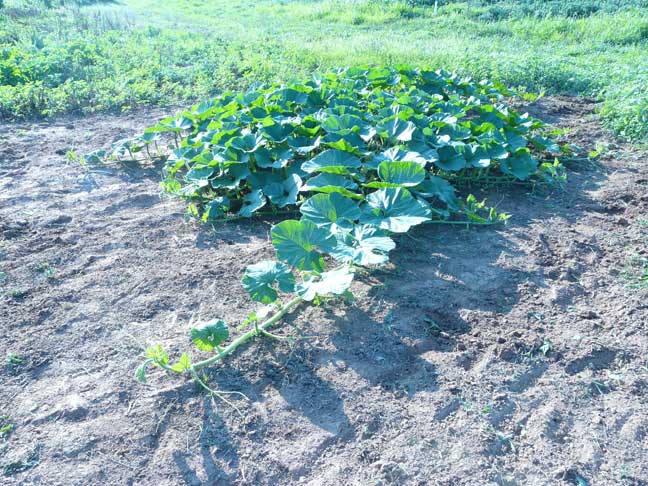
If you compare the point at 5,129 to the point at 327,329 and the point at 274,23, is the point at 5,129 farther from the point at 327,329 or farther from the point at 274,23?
the point at 274,23

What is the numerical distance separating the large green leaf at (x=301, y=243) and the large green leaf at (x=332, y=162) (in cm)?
76

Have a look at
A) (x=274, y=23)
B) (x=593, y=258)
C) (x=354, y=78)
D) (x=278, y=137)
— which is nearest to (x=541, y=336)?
(x=593, y=258)

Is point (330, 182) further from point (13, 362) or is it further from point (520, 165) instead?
A: point (13, 362)

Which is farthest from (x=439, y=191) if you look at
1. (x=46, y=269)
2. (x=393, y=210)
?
(x=46, y=269)

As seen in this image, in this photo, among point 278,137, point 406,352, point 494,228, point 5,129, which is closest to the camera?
point 406,352

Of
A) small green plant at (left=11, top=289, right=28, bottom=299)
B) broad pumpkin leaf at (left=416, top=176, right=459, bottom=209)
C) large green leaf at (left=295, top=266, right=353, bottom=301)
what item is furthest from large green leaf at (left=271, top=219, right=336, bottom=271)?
small green plant at (left=11, top=289, right=28, bottom=299)

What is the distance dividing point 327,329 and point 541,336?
1.02 meters

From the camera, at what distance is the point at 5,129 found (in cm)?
514

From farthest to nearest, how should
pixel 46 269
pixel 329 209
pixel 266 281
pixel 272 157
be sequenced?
pixel 272 157, pixel 46 269, pixel 329 209, pixel 266 281

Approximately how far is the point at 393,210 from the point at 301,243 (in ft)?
2.01

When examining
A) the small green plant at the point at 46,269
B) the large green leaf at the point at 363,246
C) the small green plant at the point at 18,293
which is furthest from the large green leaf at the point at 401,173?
the small green plant at the point at 18,293

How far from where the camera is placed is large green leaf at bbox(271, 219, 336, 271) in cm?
263

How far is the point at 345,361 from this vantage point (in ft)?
7.77

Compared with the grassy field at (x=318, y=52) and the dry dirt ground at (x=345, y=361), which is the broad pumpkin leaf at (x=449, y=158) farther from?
the grassy field at (x=318, y=52)
